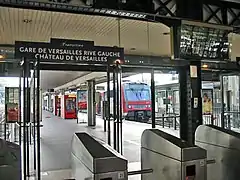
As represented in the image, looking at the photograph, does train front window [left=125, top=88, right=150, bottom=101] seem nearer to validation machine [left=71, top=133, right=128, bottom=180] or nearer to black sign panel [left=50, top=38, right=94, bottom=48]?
black sign panel [left=50, top=38, right=94, bottom=48]

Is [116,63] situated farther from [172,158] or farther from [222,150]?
[172,158]

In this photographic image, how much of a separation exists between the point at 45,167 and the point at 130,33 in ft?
10.2

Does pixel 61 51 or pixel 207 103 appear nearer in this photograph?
pixel 61 51

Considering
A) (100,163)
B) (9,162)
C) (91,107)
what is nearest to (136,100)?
(91,107)

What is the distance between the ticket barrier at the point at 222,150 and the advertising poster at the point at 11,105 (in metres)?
5.29

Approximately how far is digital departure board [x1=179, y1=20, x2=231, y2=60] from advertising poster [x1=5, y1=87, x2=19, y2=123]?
5107 mm

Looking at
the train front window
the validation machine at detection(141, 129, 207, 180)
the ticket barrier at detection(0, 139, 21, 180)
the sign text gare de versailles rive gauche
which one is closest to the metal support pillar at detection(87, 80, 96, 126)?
the train front window

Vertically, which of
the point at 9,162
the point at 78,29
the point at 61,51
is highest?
the point at 78,29

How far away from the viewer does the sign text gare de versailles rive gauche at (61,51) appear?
4.29 metres

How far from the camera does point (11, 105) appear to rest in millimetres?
7734

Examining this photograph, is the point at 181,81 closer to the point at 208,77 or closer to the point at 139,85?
the point at 208,77

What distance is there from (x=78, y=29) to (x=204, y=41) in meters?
2.46

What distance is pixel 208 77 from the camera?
10328mm

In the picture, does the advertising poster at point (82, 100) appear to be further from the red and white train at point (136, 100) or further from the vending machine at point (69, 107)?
the red and white train at point (136, 100)
